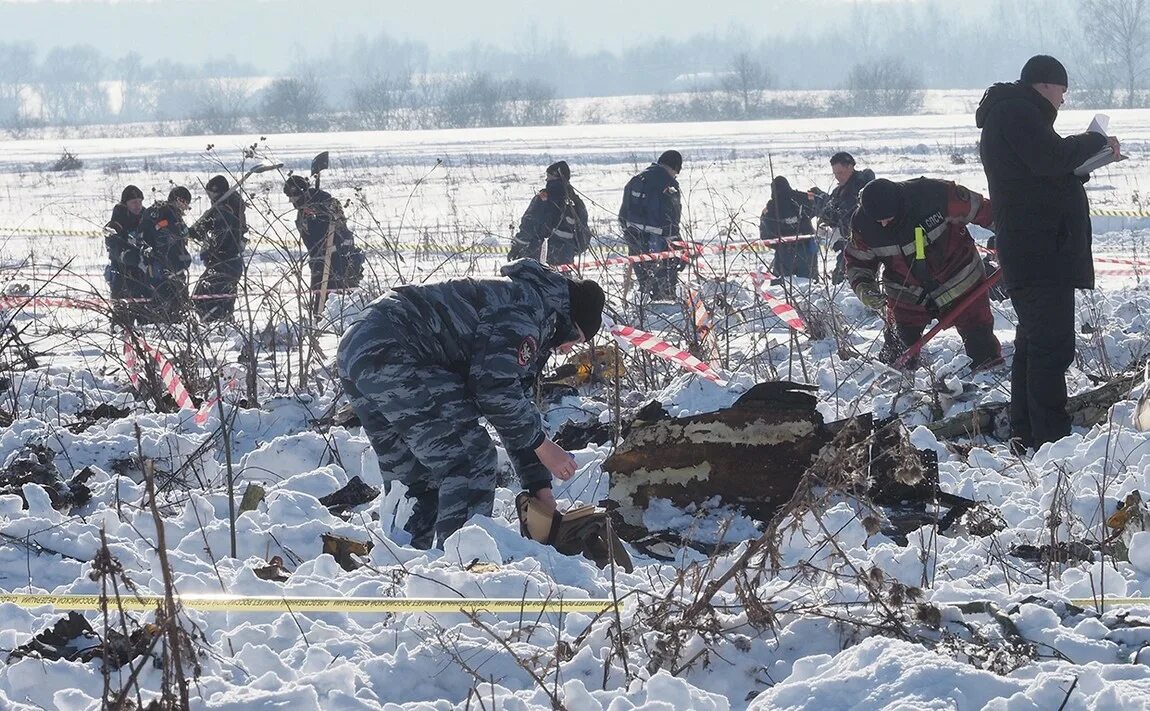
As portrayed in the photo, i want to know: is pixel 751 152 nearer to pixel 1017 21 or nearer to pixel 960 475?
pixel 960 475

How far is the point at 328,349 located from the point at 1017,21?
184844 millimetres

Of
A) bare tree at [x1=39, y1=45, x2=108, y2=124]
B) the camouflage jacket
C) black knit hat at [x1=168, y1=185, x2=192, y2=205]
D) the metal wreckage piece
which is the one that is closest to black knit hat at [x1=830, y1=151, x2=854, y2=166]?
black knit hat at [x1=168, y1=185, x2=192, y2=205]

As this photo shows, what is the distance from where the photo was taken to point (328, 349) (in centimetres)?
1031

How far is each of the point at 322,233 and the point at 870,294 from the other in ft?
22.2

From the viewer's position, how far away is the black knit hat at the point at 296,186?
8406mm

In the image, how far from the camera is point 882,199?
7.25 metres

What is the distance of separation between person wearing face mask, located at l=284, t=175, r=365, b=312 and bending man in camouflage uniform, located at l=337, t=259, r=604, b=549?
231 centimetres

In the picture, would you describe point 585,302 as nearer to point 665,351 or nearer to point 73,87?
point 665,351

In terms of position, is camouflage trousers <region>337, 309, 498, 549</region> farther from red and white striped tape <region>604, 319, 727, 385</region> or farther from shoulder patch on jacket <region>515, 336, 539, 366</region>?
red and white striped tape <region>604, 319, 727, 385</region>

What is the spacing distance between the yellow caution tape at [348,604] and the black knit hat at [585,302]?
125 cm

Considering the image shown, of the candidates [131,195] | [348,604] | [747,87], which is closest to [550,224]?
[131,195]

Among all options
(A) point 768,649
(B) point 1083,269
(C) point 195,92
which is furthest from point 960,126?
(C) point 195,92

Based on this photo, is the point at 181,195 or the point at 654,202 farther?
the point at 654,202

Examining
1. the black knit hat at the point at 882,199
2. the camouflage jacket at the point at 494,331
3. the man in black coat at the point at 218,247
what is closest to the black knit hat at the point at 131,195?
the man in black coat at the point at 218,247
